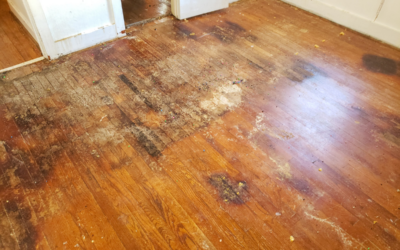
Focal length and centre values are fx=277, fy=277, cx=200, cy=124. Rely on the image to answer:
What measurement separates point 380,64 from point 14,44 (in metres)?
3.99

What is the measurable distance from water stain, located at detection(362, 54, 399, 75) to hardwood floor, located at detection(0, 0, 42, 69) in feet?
11.5

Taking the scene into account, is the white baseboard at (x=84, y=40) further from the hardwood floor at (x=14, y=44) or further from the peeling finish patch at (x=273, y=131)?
the peeling finish patch at (x=273, y=131)

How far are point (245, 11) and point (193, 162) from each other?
2.72 meters

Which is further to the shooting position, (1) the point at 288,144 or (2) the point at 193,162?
(1) the point at 288,144

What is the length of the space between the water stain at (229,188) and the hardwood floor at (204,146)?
10mm

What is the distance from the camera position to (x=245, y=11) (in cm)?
386

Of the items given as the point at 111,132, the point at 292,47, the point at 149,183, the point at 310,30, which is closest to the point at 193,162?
the point at 149,183

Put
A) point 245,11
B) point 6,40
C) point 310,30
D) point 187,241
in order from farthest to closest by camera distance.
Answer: point 245,11 < point 310,30 < point 6,40 < point 187,241

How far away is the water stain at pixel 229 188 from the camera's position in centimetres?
177

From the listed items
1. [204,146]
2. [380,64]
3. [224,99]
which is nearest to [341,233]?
[204,146]

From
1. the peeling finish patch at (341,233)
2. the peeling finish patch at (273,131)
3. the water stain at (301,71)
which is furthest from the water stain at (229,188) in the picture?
the water stain at (301,71)

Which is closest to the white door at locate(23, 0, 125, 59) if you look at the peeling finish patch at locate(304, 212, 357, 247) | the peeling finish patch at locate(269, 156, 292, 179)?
the peeling finish patch at locate(269, 156, 292, 179)

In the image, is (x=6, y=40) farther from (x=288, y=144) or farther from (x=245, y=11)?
(x=288, y=144)

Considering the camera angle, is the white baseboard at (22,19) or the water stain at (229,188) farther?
the white baseboard at (22,19)
